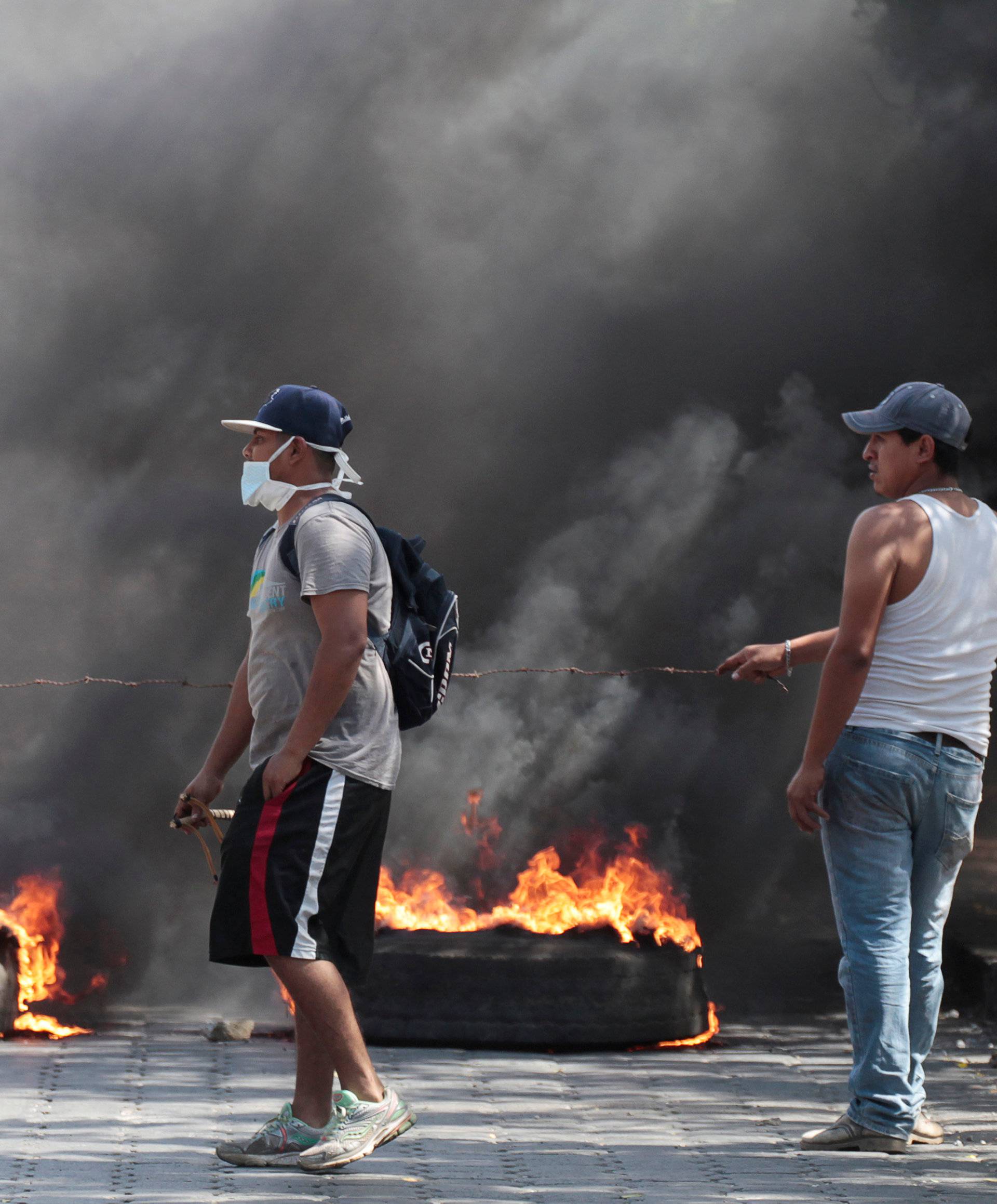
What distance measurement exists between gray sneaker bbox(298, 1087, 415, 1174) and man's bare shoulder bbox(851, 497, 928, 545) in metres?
1.80

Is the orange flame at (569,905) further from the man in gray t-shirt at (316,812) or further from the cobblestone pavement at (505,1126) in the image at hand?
the man in gray t-shirt at (316,812)

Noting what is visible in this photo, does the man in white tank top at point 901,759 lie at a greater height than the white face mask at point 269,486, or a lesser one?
lesser

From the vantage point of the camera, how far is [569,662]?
828 cm

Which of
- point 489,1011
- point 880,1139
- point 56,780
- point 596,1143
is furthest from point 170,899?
point 880,1139

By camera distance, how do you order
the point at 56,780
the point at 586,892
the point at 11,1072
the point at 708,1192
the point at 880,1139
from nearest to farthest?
the point at 708,1192, the point at 880,1139, the point at 11,1072, the point at 586,892, the point at 56,780

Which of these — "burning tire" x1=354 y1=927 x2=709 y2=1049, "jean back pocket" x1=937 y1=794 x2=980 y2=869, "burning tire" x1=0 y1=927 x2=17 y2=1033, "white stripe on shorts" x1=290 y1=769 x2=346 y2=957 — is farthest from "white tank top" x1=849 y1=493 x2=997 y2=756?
"burning tire" x1=0 y1=927 x2=17 y2=1033

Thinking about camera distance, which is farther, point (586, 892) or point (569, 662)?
point (569, 662)

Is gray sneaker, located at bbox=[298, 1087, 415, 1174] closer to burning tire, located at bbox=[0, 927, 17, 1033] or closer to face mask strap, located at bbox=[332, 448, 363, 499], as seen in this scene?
face mask strap, located at bbox=[332, 448, 363, 499]

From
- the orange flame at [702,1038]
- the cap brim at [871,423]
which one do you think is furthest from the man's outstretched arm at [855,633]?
the orange flame at [702,1038]

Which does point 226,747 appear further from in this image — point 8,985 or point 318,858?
point 8,985

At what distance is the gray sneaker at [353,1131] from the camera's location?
11.3 feet

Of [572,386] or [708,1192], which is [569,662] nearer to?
[572,386]

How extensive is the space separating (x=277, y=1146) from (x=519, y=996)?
1996 mm

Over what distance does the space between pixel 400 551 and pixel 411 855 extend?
449 centimetres
